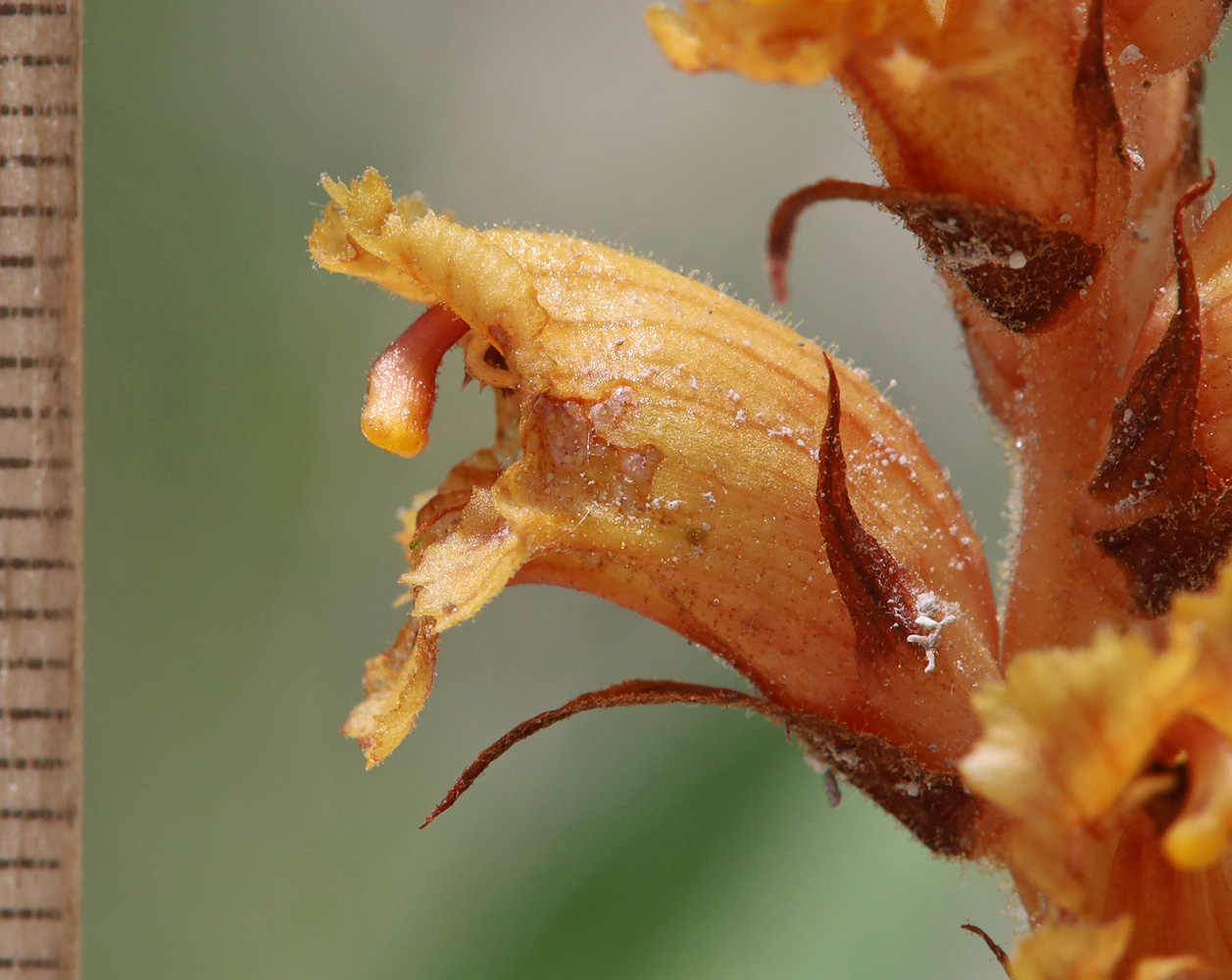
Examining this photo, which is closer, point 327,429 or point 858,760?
point 858,760

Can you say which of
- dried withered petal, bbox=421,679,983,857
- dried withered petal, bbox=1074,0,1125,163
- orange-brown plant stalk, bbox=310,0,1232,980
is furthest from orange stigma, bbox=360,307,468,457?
dried withered petal, bbox=1074,0,1125,163

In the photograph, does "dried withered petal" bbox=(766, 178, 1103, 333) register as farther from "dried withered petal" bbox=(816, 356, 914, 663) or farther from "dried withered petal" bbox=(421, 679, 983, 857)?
"dried withered petal" bbox=(421, 679, 983, 857)

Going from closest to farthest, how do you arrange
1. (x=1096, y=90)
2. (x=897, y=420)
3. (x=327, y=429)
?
1. (x=1096, y=90)
2. (x=897, y=420)
3. (x=327, y=429)

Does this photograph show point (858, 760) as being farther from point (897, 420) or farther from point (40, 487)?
point (40, 487)

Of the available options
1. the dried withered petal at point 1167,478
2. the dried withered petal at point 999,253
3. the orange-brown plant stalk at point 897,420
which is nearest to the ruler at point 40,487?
the orange-brown plant stalk at point 897,420

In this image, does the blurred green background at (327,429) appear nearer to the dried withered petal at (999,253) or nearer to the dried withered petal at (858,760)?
the dried withered petal at (858,760)

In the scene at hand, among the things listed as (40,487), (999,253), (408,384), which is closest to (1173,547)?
(999,253)
